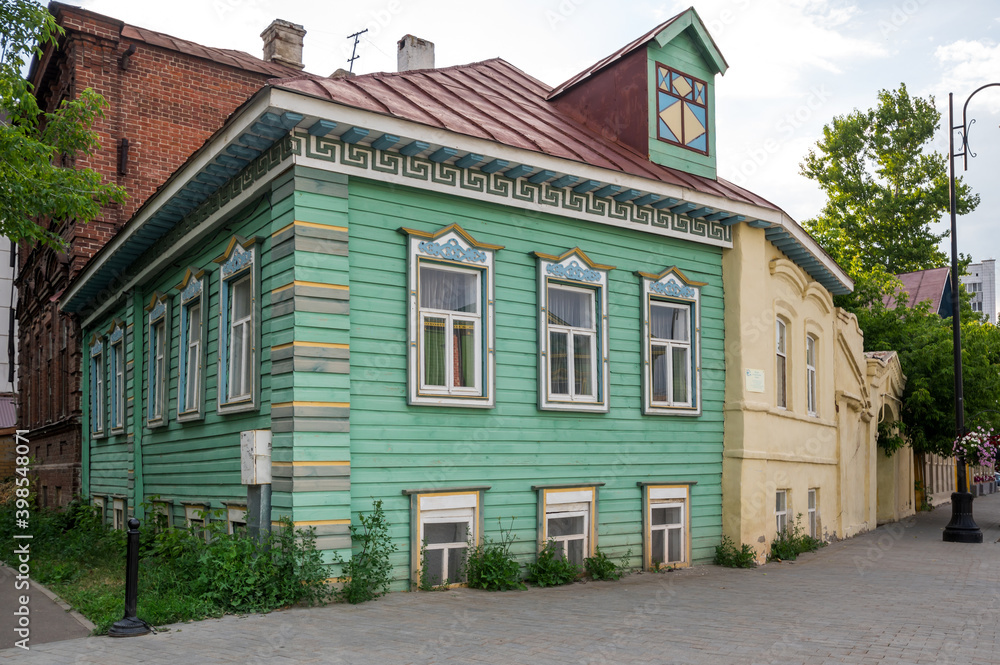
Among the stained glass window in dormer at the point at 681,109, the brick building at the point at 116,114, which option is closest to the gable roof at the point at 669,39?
the stained glass window in dormer at the point at 681,109

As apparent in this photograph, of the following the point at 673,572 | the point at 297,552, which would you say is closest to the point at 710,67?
the point at 673,572

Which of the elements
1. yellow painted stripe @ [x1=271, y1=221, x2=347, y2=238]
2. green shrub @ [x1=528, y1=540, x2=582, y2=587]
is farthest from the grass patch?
yellow painted stripe @ [x1=271, y1=221, x2=347, y2=238]

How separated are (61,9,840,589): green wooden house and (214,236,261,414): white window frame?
0.04 m

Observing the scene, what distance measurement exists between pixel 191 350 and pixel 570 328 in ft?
17.9

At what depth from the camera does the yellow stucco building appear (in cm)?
1340

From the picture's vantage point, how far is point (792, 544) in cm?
1444

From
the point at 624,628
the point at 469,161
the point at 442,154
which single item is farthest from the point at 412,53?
the point at 624,628

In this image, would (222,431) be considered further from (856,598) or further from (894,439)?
(894,439)

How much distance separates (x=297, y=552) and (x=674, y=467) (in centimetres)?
597

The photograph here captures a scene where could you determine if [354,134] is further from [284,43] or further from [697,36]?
[284,43]

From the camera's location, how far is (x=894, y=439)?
21.8 meters

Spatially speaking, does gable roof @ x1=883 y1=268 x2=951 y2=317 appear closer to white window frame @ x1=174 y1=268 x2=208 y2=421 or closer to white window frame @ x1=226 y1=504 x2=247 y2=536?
white window frame @ x1=174 y1=268 x2=208 y2=421

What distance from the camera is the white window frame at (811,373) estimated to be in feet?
56.0

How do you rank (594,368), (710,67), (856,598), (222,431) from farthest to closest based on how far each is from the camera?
1. (710,67)
2. (594,368)
3. (222,431)
4. (856,598)
